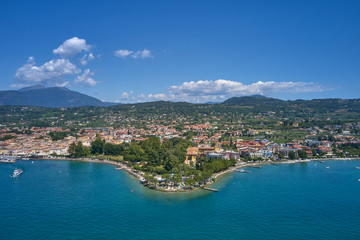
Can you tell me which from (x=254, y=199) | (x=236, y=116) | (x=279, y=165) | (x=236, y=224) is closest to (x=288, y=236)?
(x=236, y=224)

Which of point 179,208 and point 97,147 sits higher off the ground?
point 97,147

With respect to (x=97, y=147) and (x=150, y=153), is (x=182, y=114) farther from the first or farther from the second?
(x=150, y=153)

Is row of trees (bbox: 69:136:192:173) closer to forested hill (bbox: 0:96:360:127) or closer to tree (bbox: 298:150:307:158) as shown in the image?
tree (bbox: 298:150:307:158)

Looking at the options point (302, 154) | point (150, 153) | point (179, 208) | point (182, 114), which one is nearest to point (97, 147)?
point (150, 153)

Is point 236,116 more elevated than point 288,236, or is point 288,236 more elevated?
point 236,116

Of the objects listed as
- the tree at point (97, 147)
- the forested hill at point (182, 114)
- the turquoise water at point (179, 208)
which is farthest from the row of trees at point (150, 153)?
the forested hill at point (182, 114)

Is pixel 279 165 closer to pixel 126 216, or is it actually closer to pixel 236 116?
pixel 126 216

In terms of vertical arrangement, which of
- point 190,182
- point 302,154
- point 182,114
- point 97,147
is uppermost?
point 182,114

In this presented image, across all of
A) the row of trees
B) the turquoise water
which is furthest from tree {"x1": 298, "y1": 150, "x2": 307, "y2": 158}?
the row of trees
